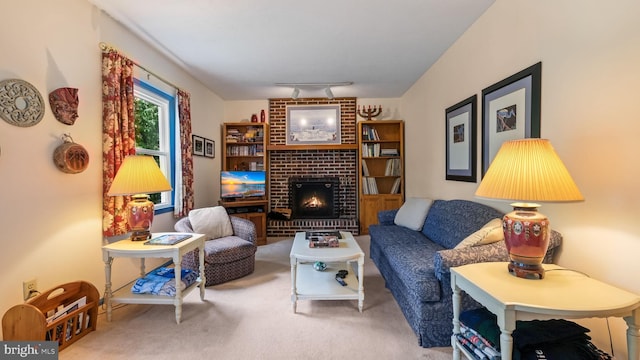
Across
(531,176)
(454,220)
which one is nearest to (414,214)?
(454,220)

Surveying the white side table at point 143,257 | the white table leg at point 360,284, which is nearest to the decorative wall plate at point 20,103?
the white side table at point 143,257

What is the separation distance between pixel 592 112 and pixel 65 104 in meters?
3.29

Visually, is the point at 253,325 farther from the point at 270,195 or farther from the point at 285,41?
the point at 270,195

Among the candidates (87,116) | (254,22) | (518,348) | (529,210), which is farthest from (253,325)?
(254,22)

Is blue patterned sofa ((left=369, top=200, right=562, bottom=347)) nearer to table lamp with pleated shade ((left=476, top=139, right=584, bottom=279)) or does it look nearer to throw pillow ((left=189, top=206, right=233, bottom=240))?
table lamp with pleated shade ((left=476, top=139, right=584, bottom=279))

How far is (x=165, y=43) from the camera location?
293cm

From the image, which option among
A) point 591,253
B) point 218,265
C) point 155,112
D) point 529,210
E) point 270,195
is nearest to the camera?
point 529,210

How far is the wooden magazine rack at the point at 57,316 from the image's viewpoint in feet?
5.12

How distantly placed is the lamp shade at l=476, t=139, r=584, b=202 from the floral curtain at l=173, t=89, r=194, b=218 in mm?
3283

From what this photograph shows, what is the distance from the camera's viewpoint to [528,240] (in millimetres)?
1289

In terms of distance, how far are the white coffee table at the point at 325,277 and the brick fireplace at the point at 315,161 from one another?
247 centimetres

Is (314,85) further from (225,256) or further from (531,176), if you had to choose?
(531,176)

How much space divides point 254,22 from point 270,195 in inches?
126

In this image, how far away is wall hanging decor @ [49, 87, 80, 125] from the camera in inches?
75.4
